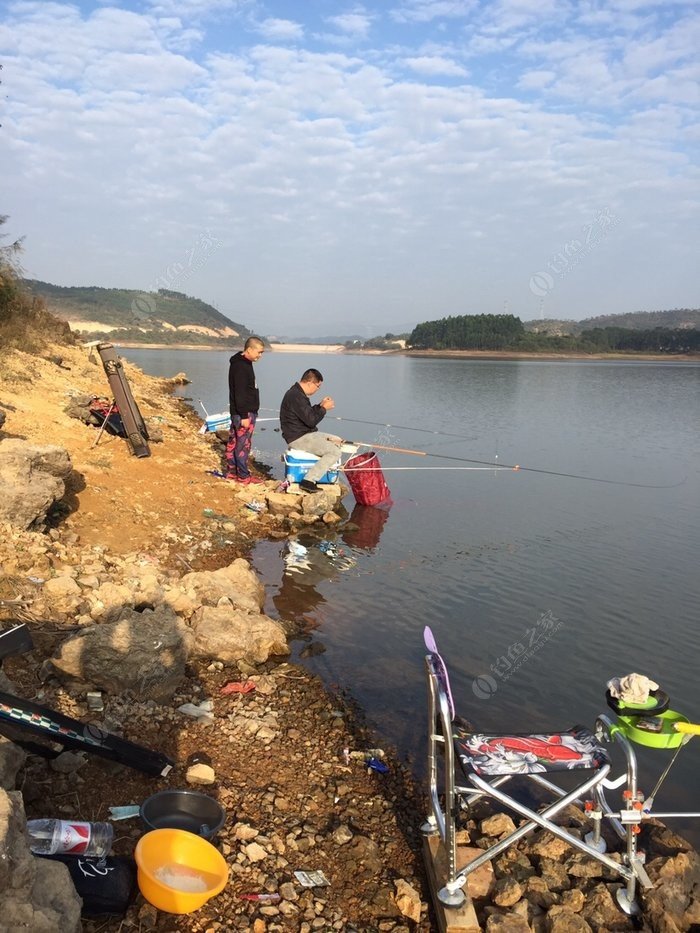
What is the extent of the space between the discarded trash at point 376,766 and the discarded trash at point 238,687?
1.21 metres

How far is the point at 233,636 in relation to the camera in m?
5.61

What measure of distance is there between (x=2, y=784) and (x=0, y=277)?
22.9m

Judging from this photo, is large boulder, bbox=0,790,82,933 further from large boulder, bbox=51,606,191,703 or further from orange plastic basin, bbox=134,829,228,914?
large boulder, bbox=51,606,191,703

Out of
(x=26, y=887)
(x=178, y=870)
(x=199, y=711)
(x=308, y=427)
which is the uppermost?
(x=308, y=427)

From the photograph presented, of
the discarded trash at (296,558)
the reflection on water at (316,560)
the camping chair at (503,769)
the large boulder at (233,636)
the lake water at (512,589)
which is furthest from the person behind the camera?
the discarded trash at (296,558)

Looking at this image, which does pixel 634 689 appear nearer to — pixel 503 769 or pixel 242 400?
pixel 503 769

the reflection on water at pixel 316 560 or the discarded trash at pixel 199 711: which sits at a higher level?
the discarded trash at pixel 199 711

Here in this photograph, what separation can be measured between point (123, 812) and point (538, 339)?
11180cm

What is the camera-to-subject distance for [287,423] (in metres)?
11.2

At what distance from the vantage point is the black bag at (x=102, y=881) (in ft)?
9.14

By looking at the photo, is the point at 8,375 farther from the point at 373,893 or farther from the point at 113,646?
the point at 373,893

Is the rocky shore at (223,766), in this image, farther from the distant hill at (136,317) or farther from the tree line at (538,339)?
the tree line at (538,339)

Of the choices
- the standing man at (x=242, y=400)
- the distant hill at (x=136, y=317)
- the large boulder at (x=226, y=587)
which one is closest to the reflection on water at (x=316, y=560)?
the large boulder at (x=226, y=587)

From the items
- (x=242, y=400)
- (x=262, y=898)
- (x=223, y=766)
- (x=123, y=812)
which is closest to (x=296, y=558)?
(x=242, y=400)
